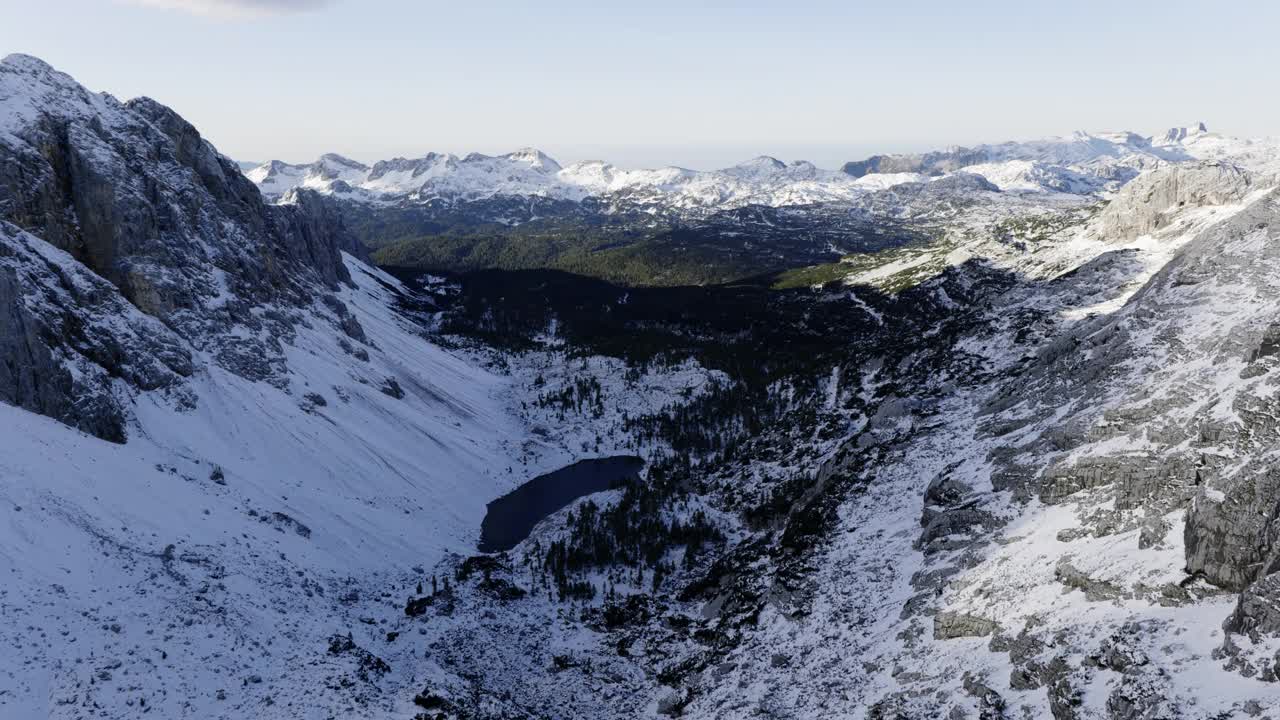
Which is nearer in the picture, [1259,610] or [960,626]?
[1259,610]

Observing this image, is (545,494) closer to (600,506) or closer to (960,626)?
(600,506)

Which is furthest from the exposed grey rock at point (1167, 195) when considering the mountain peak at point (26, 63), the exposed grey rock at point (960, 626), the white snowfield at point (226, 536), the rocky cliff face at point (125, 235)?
the mountain peak at point (26, 63)

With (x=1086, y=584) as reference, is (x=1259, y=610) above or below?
above

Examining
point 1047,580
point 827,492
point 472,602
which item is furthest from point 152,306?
point 1047,580

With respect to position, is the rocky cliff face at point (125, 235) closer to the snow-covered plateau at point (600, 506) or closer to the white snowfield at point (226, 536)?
the snow-covered plateau at point (600, 506)

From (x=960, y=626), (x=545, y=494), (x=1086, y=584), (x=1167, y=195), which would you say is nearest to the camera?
(x=1086, y=584)

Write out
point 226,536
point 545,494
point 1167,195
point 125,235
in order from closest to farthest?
1. point 226,536
2. point 125,235
3. point 545,494
4. point 1167,195

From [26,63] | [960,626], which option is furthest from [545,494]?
[26,63]
